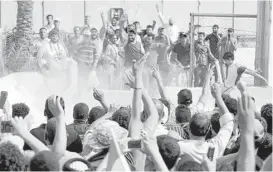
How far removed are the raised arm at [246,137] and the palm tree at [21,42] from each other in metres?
9.89

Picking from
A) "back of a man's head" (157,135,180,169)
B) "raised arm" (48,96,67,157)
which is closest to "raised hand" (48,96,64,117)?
"raised arm" (48,96,67,157)

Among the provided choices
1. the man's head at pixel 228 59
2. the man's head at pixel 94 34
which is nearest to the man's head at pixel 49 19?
the man's head at pixel 94 34

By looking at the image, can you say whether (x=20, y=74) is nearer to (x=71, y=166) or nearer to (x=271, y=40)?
(x=271, y=40)

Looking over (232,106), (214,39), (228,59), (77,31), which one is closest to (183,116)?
(232,106)

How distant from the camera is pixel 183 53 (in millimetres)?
13234

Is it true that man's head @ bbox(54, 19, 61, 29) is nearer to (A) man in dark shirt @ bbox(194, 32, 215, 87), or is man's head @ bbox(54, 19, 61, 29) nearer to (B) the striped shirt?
(B) the striped shirt

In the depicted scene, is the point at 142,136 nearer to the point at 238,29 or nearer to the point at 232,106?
the point at 232,106

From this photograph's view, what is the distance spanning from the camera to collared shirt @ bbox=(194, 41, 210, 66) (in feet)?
41.5

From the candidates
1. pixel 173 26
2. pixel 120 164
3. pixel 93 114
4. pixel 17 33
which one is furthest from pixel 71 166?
pixel 17 33

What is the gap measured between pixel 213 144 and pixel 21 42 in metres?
10.6

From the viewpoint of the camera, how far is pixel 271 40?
42.4ft

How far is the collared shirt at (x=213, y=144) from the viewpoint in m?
4.93

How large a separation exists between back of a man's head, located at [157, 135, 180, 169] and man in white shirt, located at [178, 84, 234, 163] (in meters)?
0.29

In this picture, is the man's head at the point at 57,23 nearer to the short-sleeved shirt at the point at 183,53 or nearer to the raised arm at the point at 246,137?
the short-sleeved shirt at the point at 183,53
